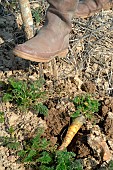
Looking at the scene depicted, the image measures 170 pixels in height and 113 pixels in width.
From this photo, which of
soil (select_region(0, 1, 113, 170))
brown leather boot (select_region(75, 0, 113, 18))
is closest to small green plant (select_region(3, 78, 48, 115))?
soil (select_region(0, 1, 113, 170))

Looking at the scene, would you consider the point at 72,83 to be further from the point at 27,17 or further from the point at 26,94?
the point at 27,17

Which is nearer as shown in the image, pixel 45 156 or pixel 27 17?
pixel 45 156

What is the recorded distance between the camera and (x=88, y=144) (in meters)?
→ 3.32

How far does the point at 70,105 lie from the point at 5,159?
2.38 ft

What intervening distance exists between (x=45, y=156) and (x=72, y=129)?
1.29 feet

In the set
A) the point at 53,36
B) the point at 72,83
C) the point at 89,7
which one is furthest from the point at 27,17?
the point at 72,83

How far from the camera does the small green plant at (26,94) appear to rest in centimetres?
349

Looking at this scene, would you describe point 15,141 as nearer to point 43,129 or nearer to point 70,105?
point 43,129

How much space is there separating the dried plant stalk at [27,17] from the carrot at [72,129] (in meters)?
0.83

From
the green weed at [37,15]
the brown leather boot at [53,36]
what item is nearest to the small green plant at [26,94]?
the brown leather boot at [53,36]

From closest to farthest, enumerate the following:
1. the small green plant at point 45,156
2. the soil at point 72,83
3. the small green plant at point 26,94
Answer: the small green plant at point 45,156 < the soil at point 72,83 < the small green plant at point 26,94

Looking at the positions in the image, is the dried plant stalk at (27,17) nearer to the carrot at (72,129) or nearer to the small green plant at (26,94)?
the small green plant at (26,94)

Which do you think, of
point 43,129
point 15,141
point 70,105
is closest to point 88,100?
point 70,105

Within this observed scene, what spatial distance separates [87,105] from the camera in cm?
350
